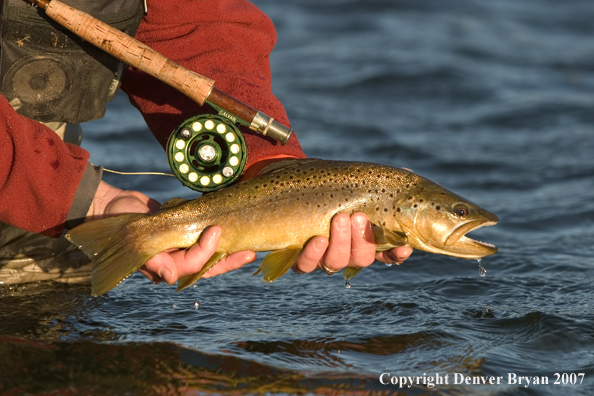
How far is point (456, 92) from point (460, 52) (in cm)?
183

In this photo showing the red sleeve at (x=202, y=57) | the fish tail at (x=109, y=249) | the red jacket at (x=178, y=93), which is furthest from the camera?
the red sleeve at (x=202, y=57)

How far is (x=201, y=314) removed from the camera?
13.8 ft

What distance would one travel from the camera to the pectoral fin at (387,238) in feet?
11.7

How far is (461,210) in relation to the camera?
371 centimetres

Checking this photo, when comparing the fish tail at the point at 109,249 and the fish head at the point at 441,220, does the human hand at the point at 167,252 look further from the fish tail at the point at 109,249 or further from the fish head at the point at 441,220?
the fish head at the point at 441,220

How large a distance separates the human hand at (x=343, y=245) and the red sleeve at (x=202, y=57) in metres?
0.66

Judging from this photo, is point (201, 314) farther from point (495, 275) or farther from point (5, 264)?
point (495, 275)

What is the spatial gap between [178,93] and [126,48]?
547 mm

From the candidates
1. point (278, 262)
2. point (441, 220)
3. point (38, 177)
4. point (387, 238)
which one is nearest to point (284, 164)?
point (278, 262)

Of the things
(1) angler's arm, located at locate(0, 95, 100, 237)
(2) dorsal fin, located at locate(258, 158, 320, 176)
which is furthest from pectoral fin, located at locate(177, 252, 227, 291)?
(1) angler's arm, located at locate(0, 95, 100, 237)

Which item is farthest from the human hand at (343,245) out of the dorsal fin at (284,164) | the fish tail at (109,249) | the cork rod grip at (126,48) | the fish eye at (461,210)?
the cork rod grip at (126,48)

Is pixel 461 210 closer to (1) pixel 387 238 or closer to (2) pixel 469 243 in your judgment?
(2) pixel 469 243

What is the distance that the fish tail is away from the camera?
135 inches

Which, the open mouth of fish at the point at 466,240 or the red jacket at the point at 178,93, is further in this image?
the open mouth of fish at the point at 466,240
